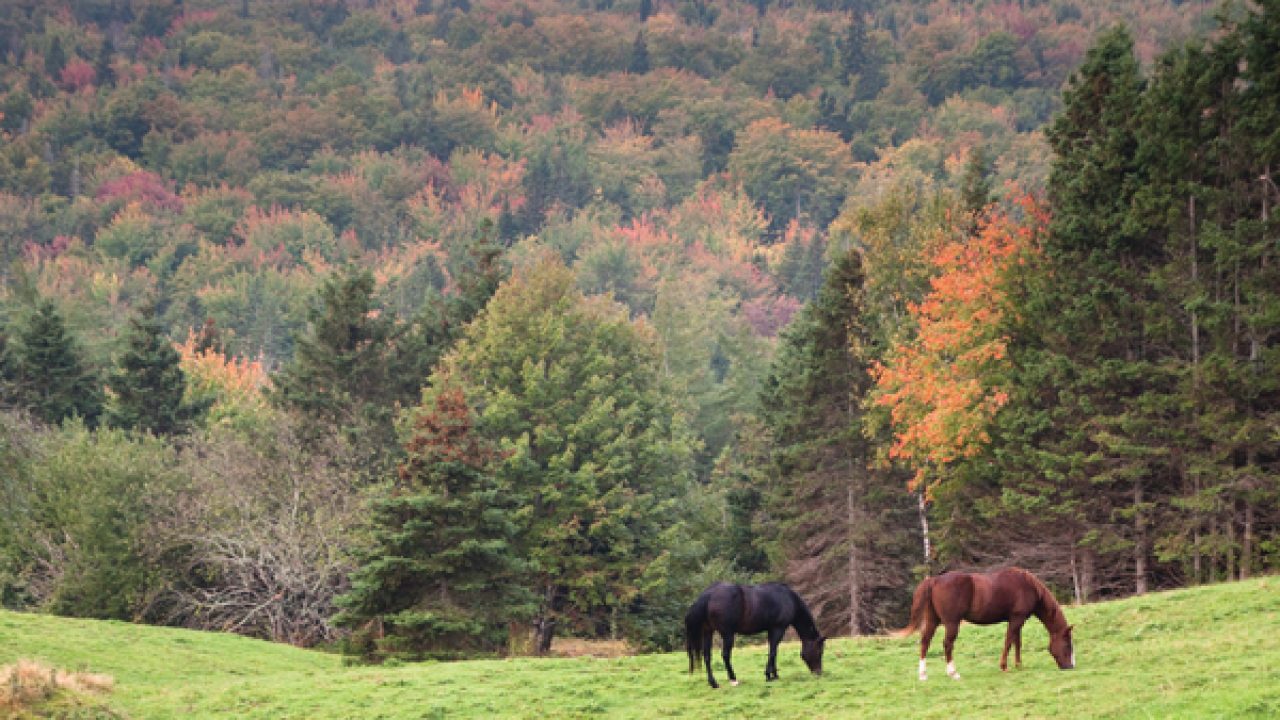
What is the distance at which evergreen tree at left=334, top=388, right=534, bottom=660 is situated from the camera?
3347cm

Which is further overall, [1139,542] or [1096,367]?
[1096,367]

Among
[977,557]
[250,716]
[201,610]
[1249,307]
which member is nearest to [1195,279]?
[1249,307]

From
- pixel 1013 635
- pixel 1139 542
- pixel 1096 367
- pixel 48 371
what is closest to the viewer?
pixel 1013 635

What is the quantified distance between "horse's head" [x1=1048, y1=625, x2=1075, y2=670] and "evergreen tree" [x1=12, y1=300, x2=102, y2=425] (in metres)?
61.9

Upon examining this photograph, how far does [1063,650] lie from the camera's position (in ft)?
58.3

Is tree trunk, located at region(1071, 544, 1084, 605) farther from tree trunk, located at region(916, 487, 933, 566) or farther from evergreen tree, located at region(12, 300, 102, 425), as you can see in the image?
evergreen tree, located at region(12, 300, 102, 425)

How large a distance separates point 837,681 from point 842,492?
2672 centimetres

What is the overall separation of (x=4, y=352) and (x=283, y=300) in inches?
3146

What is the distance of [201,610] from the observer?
43.3 m

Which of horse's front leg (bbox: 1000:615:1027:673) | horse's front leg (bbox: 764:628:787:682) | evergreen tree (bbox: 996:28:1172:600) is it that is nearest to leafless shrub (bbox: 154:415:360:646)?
evergreen tree (bbox: 996:28:1172:600)

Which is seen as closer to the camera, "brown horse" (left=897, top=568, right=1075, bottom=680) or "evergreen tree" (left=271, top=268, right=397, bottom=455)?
"brown horse" (left=897, top=568, right=1075, bottom=680)

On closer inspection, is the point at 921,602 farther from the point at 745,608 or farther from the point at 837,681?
the point at 745,608

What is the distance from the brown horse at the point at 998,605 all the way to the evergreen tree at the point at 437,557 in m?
18.2

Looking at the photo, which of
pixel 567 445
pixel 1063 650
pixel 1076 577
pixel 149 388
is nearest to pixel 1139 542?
pixel 1076 577
